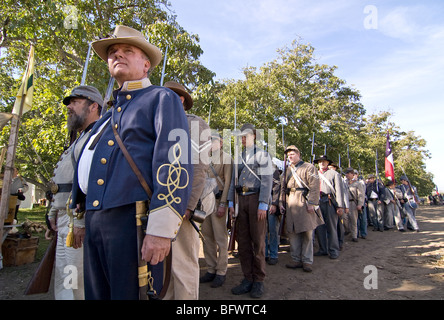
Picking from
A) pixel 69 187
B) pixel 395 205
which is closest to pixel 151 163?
A: pixel 69 187

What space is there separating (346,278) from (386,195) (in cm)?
727

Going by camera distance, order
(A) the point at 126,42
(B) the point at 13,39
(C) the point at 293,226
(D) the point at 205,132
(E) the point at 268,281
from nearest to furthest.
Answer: (A) the point at 126,42, (D) the point at 205,132, (E) the point at 268,281, (C) the point at 293,226, (B) the point at 13,39

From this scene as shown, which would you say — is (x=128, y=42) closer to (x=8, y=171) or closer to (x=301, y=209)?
(x=8, y=171)

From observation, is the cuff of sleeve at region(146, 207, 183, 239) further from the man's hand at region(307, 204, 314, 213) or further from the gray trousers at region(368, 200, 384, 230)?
the gray trousers at region(368, 200, 384, 230)

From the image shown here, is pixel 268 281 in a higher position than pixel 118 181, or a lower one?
lower

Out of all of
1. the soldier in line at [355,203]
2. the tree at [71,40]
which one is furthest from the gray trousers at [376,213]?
the tree at [71,40]

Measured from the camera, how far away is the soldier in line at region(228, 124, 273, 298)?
3850mm

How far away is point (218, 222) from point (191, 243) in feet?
6.95

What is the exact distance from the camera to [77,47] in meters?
8.51

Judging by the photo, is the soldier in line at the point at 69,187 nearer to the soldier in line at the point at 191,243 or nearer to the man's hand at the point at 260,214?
the soldier in line at the point at 191,243

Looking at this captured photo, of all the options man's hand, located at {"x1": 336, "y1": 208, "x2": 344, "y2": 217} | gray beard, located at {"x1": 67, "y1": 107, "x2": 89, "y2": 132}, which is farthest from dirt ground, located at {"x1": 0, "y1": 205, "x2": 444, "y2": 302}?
gray beard, located at {"x1": 67, "y1": 107, "x2": 89, "y2": 132}

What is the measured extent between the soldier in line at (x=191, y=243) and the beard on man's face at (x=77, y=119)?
1296 mm

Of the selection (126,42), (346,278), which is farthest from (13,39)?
(346,278)

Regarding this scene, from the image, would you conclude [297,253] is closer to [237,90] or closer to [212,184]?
[212,184]
